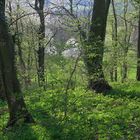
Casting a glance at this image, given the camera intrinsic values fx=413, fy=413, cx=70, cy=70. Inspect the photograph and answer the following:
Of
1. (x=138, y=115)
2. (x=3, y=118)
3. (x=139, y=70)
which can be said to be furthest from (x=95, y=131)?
(x=139, y=70)

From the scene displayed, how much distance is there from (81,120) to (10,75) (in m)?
2.56

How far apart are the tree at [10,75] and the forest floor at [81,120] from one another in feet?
1.27

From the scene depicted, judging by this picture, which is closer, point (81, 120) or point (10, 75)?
point (81, 120)

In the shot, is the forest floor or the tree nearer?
the forest floor

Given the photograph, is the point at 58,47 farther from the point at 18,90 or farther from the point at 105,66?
the point at 105,66

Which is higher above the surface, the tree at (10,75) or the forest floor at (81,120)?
the tree at (10,75)

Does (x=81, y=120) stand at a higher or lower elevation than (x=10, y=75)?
lower

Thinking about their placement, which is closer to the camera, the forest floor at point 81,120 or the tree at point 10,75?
the forest floor at point 81,120

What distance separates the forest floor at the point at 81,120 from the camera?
35.1ft

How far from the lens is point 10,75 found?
12.6m

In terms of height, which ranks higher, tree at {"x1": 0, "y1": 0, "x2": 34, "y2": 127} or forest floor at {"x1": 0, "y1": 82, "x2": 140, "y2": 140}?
tree at {"x1": 0, "y1": 0, "x2": 34, "y2": 127}

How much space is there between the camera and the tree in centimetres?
1230

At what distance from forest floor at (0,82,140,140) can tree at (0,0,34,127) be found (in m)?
0.39

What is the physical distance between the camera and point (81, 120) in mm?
12273
